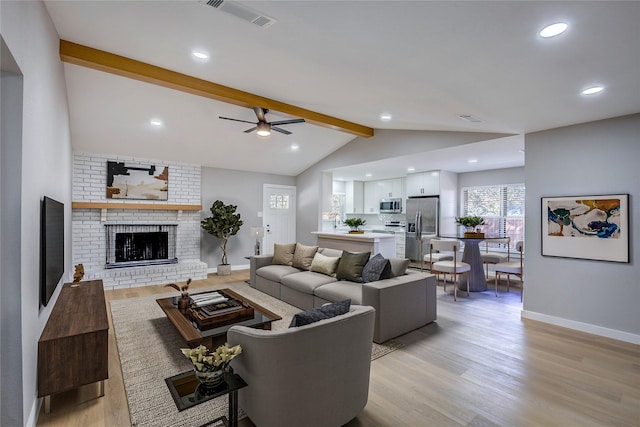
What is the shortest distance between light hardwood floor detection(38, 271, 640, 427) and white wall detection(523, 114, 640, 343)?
27 cm

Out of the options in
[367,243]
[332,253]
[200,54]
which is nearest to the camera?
[200,54]

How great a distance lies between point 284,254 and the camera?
17.4ft

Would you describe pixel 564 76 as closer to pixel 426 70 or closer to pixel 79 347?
pixel 426 70

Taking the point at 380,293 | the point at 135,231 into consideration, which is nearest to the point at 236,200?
the point at 135,231

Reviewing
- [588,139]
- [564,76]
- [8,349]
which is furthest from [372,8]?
[588,139]

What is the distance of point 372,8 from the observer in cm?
183

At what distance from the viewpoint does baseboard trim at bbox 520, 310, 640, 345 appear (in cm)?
328

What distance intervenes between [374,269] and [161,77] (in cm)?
328

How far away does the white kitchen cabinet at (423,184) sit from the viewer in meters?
7.10

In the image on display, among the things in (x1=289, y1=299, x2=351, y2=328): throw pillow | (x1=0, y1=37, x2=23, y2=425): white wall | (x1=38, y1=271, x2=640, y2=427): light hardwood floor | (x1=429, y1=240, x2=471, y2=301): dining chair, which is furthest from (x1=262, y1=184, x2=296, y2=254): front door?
(x1=0, y1=37, x2=23, y2=425): white wall

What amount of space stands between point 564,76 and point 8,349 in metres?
3.95

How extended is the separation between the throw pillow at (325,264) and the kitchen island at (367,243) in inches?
45.3

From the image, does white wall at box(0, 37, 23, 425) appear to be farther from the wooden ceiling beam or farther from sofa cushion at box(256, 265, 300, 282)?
sofa cushion at box(256, 265, 300, 282)

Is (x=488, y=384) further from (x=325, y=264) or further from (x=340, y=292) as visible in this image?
(x=325, y=264)
